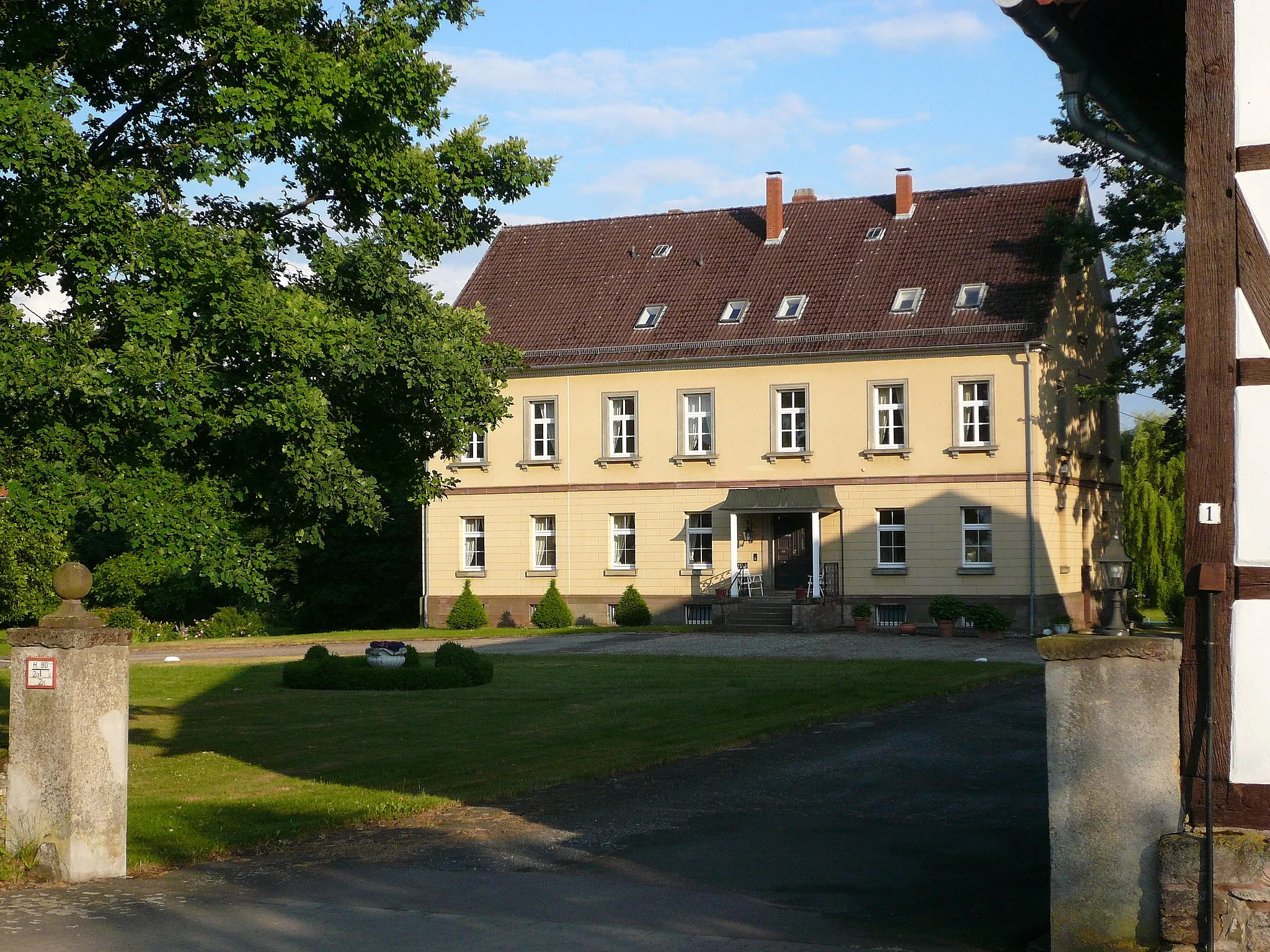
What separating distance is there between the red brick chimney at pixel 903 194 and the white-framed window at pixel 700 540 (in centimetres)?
1002

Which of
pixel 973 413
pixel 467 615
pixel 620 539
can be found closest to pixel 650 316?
pixel 620 539

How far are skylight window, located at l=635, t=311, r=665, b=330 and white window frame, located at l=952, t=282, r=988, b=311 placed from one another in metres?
8.29

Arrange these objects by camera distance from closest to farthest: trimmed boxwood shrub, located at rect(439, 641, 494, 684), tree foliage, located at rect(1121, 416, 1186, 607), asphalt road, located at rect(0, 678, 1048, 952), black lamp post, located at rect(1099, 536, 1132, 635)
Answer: black lamp post, located at rect(1099, 536, 1132, 635), asphalt road, located at rect(0, 678, 1048, 952), trimmed boxwood shrub, located at rect(439, 641, 494, 684), tree foliage, located at rect(1121, 416, 1186, 607)

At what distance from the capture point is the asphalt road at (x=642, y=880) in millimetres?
7723

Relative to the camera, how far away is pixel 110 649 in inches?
373

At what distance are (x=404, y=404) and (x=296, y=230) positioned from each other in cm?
236

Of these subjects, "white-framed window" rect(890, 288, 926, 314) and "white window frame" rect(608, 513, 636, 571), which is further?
"white window frame" rect(608, 513, 636, 571)

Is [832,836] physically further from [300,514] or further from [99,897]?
[300,514]

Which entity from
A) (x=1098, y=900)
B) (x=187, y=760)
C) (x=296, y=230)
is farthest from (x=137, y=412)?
(x=1098, y=900)

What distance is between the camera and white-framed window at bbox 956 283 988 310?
124 feet

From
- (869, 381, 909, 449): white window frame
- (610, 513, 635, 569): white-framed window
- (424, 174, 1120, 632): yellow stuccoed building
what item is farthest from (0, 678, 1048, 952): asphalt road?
(610, 513, 635, 569): white-framed window

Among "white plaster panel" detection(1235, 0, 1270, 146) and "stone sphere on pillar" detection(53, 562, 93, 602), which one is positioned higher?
"white plaster panel" detection(1235, 0, 1270, 146)

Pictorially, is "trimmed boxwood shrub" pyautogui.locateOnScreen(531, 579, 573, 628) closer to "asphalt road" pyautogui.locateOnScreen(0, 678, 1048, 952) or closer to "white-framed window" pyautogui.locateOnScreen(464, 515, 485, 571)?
"white-framed window" pyautogui.locateOnScreen(464, 515, 485, 571)

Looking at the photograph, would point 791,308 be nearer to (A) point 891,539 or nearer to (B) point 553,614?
(A) point 891,539
